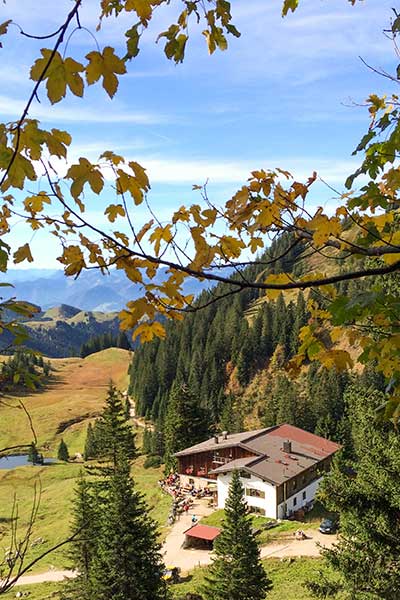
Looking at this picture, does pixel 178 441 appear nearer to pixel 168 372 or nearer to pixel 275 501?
pixel 275 501

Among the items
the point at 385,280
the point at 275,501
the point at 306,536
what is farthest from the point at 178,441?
the point at 385,280

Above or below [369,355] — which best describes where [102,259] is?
above

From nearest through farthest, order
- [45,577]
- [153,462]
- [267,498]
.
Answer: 1. [45,577]
2. [267,498]
3. [153,462]

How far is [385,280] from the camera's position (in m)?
9.80

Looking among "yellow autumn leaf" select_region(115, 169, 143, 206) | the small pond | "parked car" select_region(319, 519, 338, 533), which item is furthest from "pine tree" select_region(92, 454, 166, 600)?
the small pond

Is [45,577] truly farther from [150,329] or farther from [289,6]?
[289,6]

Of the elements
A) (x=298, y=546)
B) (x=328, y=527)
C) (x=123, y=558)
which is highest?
(x=123, y=558)

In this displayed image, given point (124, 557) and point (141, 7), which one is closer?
point (141, 7)

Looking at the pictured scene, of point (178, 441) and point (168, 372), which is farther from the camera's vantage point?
point (168, 372)

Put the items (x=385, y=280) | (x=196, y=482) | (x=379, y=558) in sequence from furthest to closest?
1. (x=196, y=482)
2. (x=379, y=558)
3. (x=385, y=280)

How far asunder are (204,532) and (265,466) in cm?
1016

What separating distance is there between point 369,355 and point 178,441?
169 ft

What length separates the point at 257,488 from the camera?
4144 cm

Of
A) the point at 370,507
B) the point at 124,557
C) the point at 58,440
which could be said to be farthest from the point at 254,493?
the point at 58,440
